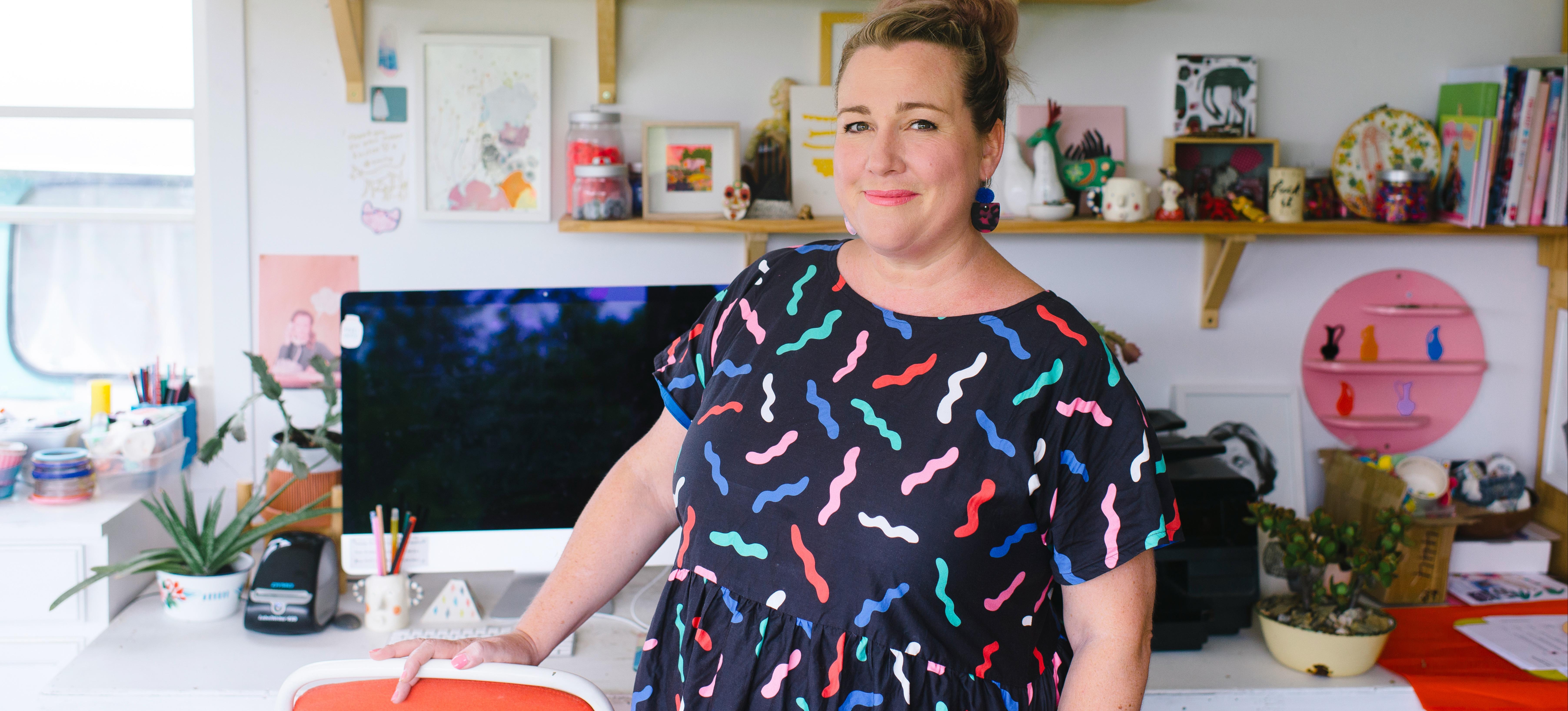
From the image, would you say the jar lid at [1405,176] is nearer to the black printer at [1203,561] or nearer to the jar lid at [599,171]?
the black printer at [1203,561]

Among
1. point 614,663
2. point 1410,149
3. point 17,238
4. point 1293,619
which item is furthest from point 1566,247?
point 17,238

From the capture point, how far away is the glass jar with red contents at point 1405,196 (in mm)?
1923

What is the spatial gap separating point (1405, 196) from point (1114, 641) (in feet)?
4.40

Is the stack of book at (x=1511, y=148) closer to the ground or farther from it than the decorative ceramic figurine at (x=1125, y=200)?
farther from it

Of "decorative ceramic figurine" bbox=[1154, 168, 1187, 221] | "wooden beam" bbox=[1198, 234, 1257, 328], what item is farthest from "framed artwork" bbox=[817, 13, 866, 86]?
"wooden beam" bbox=[1198, 234, 1257, 328]

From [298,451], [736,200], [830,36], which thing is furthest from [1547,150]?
[298,451]

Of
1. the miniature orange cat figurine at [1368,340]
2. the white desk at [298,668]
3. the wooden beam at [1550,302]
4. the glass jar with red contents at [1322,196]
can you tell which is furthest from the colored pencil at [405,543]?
the wooden beam at [1550,302]

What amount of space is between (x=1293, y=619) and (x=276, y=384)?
161 cm

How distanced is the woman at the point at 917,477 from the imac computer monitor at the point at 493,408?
55cm

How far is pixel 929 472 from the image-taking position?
987 millimetres

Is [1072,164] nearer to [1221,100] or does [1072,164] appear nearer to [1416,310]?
[1221,100]

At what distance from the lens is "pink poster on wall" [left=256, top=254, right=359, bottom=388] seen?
1.94 metres

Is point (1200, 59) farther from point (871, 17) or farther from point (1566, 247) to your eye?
point (871, 17)

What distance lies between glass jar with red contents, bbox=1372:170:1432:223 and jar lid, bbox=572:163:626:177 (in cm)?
132
